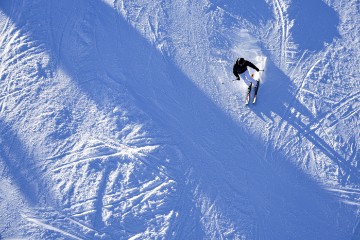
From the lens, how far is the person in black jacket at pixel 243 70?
279 inches

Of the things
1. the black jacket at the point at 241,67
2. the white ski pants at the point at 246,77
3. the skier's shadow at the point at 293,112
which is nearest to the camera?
the skier's shadow at the point at 293,112

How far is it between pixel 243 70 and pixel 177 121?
173cm

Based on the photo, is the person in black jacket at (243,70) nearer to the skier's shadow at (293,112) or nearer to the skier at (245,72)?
the skier at (245,72)

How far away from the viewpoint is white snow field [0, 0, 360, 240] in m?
6.80

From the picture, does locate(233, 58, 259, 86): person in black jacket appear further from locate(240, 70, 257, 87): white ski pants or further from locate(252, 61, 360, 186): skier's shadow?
locate(252, 61, 360, 186): skier's shadow

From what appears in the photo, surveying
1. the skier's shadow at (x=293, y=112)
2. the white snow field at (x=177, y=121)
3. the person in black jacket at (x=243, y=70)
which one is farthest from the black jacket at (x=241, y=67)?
Answer: the skier's shadow at (x=293, y=112)

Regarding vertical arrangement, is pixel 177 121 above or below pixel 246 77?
below

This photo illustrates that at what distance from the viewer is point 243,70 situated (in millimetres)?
7180

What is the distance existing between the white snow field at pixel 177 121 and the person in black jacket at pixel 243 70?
0.54ft

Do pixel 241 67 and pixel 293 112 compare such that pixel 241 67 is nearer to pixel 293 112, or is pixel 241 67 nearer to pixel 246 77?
pixel 246 77

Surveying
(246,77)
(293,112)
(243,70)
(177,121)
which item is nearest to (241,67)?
(243,70)

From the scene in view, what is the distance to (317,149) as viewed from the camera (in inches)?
275

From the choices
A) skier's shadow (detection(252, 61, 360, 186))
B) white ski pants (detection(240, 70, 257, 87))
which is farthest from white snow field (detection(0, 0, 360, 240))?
white ski pants (detection(240, 70, 257, 87))

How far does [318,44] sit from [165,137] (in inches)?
149
